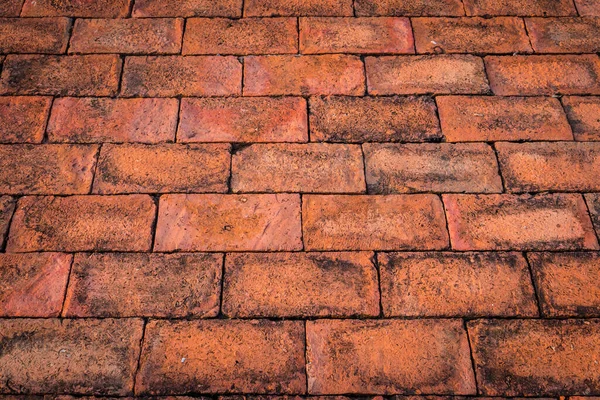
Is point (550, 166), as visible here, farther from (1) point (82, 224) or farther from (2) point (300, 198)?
(1) point (82, 224)

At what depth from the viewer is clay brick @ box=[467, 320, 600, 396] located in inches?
92.9

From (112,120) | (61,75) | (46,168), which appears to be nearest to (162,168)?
(112,120)

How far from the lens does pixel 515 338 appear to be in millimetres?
2457

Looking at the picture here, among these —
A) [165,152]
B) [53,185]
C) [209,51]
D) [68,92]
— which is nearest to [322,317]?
[165,152]

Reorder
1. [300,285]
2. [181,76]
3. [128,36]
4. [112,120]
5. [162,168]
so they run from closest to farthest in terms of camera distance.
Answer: [300,285]
[162,168]
[112,120]
[181,76]
[128,36]

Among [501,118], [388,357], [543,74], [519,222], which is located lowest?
[388,357]

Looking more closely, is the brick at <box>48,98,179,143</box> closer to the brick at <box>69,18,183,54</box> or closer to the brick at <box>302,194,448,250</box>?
the brick at <box>69,18,183,54</box>

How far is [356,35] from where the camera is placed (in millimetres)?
3383

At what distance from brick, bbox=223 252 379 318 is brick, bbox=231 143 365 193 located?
0.42 metres

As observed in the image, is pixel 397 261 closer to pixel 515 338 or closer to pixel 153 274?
pixel 515 338

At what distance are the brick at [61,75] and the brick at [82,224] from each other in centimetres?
81

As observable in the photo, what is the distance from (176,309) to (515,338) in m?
1.76

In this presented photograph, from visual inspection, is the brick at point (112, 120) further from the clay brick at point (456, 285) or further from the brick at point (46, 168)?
the clay brick at point (456, 285)

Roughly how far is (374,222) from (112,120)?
1.76 meters
